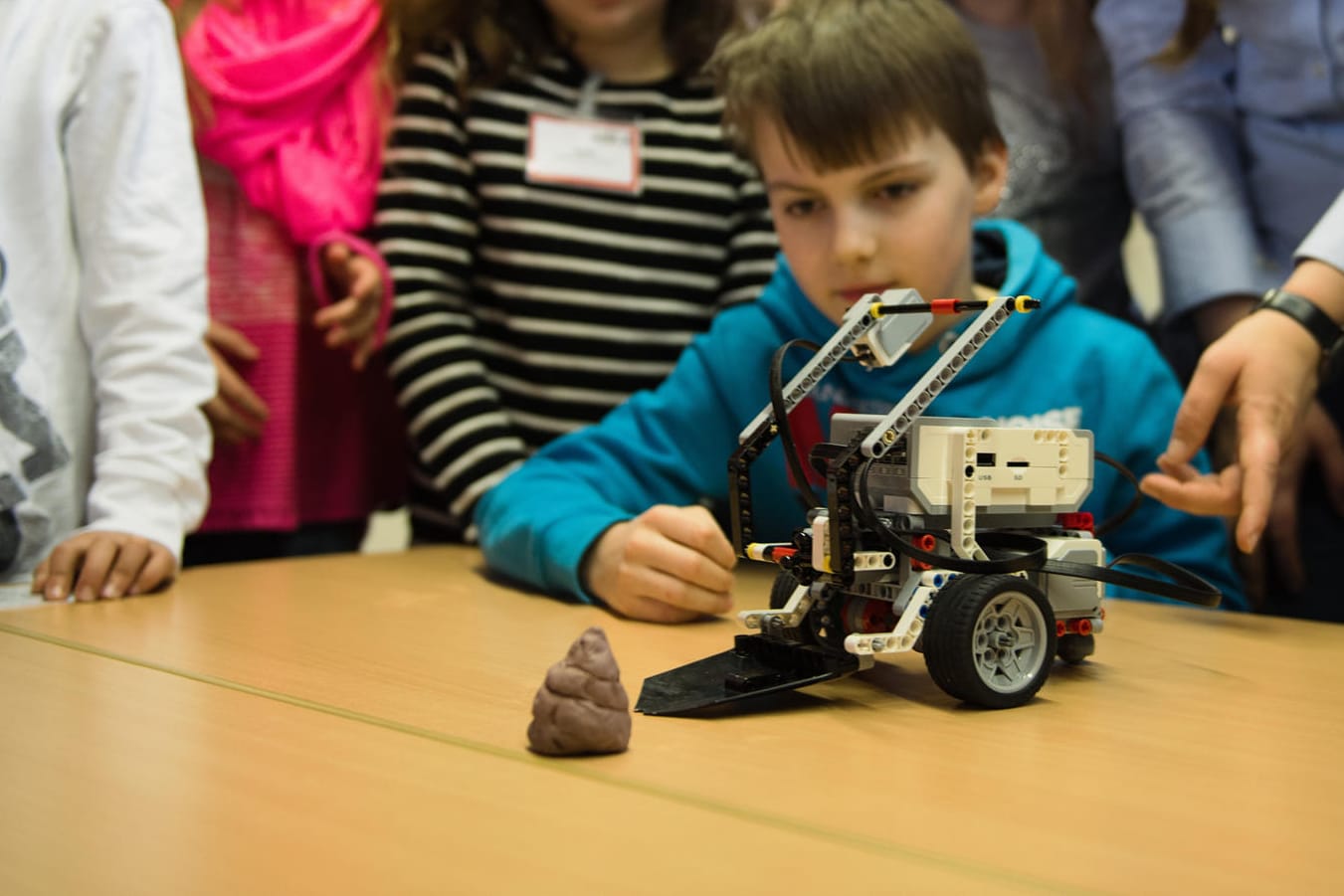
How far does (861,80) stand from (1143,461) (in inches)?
18.1

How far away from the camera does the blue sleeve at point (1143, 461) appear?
1.16 m

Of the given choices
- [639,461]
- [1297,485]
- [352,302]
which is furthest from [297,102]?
[1297,485]

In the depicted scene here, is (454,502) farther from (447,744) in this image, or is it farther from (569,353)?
(447,744)

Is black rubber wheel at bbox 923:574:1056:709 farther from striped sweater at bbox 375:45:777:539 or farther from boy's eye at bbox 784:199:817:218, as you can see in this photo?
striped sweater at bbox 375:45:777:539

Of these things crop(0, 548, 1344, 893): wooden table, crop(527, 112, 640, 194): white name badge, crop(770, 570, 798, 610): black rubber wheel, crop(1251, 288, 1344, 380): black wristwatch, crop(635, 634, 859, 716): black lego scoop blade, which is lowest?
crop(0, 548, 1344, 893): wooden table

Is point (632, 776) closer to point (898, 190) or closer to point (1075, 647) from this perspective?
point (1075, 647)

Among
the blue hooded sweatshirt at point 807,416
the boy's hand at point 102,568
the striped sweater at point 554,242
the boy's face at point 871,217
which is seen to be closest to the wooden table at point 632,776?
the boy's hand at point 102,568

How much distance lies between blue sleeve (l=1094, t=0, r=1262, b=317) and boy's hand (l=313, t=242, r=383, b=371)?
945 millimetres

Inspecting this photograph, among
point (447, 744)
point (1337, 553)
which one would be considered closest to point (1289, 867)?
point (447, 744)

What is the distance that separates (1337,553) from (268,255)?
130 cm

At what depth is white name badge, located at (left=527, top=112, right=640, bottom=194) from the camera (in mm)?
1521

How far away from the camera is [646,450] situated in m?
1.27

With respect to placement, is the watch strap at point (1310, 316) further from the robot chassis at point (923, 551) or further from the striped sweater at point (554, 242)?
the striped sweater at point (554, 242)

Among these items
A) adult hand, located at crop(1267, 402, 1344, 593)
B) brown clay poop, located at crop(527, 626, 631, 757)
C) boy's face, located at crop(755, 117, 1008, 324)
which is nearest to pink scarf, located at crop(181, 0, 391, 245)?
boy's face, located at crop(755, 117, 1008, 324)
